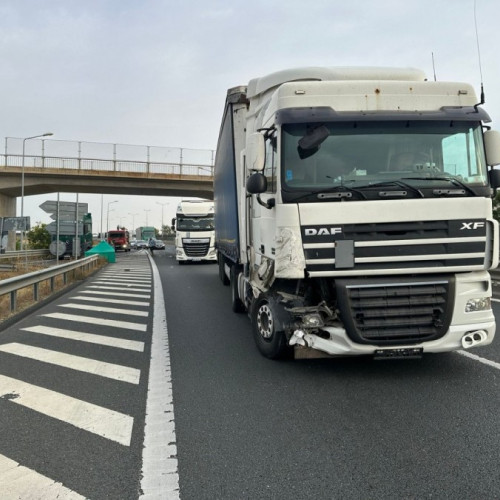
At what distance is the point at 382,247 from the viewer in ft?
14.9

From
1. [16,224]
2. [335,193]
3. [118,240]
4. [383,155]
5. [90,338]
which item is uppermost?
[118,240]

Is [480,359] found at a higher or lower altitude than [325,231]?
lower

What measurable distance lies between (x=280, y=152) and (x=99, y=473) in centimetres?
343

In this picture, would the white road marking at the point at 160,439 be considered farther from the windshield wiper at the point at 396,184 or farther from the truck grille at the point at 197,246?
the truck grille at the point at 197,246

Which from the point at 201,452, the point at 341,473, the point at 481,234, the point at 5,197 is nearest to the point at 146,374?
the point at 201,452

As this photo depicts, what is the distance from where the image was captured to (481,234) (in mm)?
4641

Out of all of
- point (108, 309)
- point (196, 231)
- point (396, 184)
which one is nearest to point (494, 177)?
point (396, 184)

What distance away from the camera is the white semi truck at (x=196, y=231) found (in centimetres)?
2511

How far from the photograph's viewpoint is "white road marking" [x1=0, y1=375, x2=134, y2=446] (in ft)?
11.9

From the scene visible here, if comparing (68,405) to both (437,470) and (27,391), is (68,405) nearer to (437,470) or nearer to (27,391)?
(27,391)

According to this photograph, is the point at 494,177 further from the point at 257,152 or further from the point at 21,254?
the point at 21,254

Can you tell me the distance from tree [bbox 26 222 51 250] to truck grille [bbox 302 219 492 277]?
4586 centimetres

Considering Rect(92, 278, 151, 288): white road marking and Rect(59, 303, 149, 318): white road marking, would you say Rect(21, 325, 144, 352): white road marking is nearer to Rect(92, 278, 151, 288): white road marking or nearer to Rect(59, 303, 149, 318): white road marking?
Rect(59, 303, 149, 318): white road marking

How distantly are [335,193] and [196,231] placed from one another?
2099 cm
